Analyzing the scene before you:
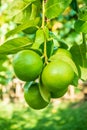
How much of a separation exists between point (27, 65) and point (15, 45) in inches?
3.5

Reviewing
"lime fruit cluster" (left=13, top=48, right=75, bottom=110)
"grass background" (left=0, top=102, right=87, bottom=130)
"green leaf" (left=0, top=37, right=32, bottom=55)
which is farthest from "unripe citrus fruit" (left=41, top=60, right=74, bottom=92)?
"grass background" (left=0, top=102, right=87, bottom=130)

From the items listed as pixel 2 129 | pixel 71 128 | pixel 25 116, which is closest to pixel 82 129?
pixel 71 128

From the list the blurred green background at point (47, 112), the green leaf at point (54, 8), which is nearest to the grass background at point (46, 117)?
the blurred green background at point (47, 112)

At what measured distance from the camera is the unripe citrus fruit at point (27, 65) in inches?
40.8

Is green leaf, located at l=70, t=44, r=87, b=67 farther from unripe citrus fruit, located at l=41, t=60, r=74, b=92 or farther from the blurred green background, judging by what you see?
the blurred green background

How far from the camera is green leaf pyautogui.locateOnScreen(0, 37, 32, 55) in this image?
3.59 ft

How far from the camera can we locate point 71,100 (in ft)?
29.9

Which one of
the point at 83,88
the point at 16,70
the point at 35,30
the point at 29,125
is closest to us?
the point at 16,70

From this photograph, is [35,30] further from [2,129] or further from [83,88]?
[83,88]

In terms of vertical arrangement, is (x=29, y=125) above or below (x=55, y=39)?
above

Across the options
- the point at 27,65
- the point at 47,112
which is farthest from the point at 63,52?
the point at 47,112

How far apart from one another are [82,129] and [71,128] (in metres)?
0.21

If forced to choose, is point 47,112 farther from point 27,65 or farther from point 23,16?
point 27,65

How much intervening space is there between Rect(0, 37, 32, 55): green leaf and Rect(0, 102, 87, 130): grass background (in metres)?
5.11
